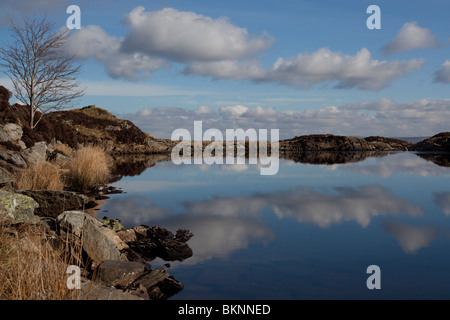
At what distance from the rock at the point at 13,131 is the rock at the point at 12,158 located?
4052 mm

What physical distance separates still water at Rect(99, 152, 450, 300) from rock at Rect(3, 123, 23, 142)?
588 cm

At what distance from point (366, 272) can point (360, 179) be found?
1725 cm

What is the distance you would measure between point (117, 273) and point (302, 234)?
→ 5.80 metres

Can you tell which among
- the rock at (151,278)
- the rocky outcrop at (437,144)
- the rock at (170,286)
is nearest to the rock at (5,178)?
the rock at (151,278)

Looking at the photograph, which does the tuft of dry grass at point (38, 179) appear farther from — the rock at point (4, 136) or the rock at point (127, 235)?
the rock at point (4, 136)

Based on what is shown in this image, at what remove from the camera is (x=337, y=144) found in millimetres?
65125

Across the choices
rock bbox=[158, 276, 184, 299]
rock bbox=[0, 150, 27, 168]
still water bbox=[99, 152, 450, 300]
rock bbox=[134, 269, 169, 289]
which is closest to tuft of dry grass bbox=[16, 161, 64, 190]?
still water bbox=[99, 152, 450, 300]

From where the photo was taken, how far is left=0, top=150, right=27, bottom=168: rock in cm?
1642

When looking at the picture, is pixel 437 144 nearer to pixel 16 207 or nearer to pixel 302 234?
pixel 302 234

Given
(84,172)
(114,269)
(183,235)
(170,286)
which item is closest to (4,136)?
(84,172)

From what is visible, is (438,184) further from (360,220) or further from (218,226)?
(218,226)

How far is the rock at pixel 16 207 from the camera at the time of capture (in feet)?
27.3

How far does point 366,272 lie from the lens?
7848 millimetres
